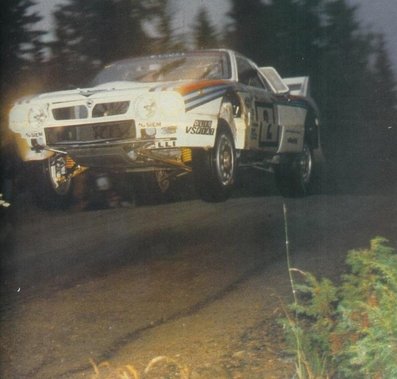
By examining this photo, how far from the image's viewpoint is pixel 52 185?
6559 mm

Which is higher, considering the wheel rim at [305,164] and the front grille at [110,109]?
the front grille at [110,109]

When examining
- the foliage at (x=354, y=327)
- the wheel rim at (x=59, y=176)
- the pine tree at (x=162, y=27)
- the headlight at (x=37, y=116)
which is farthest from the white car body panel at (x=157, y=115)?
the foliage at (x=354, y=327)

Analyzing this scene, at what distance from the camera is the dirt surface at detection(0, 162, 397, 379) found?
4.88m

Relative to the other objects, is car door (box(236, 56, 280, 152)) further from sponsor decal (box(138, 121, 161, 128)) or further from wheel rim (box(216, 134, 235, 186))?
sponsor decal (box(138, 121, 161, 128))

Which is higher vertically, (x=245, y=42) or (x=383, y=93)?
(x=245, y=42)

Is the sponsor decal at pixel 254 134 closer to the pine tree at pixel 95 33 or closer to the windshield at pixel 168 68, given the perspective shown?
the windshield at pixel 168 68

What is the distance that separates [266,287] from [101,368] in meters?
1.46

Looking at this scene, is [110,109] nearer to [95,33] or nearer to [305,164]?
[95,33]

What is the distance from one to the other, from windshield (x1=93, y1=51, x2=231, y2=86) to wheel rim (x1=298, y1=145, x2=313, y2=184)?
0.75 m

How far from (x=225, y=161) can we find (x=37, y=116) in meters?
1.23

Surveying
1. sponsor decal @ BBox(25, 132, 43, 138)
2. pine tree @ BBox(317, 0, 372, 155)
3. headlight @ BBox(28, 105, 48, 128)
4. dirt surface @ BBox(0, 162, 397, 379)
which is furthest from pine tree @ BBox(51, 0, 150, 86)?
dirt surface @ BBox(0, 162, 397, 379)

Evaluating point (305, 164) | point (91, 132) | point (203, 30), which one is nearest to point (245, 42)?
point (203, 30)

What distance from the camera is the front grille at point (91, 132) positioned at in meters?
6.11

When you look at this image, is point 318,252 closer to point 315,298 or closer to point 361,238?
point 361,238
